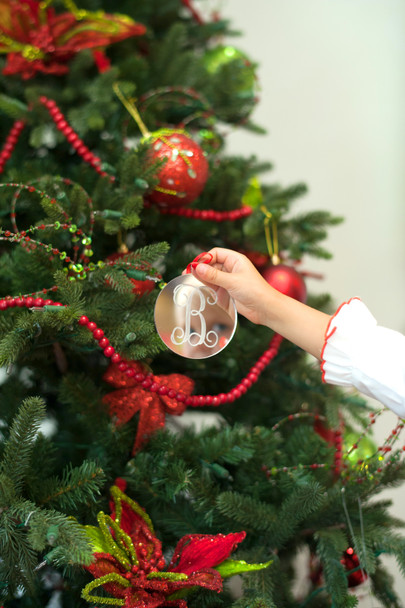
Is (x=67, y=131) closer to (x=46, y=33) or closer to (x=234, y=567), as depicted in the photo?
(x=46, y=33)

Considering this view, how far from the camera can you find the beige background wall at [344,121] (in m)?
1.38

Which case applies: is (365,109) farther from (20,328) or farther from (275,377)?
(20,328)

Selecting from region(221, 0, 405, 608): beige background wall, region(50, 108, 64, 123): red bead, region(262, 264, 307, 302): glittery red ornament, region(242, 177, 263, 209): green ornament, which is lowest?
region(262, 264, 307, 302): glittery red ornament

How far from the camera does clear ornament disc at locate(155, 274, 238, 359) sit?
1.79ft

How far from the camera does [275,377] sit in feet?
2.55

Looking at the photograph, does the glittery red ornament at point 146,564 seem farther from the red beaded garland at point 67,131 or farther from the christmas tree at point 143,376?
the red beaded garland at point 67,131

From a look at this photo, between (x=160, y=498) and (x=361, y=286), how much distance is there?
0.95m

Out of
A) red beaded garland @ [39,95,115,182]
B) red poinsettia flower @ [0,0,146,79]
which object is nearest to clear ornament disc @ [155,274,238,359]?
red beaded garland @ [39,95,115,182]

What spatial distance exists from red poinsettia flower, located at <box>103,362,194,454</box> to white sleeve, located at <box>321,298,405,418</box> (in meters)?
0.18

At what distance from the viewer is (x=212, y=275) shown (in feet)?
1.73

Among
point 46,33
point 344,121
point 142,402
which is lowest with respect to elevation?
point 142,402

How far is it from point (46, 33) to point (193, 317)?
0.50 metres

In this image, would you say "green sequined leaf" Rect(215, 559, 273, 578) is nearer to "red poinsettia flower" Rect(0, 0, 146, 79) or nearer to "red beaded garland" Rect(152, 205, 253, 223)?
"red beaded garland" Rect(152, 205, 253, 223)

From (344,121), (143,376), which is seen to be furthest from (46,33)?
(344,121)
